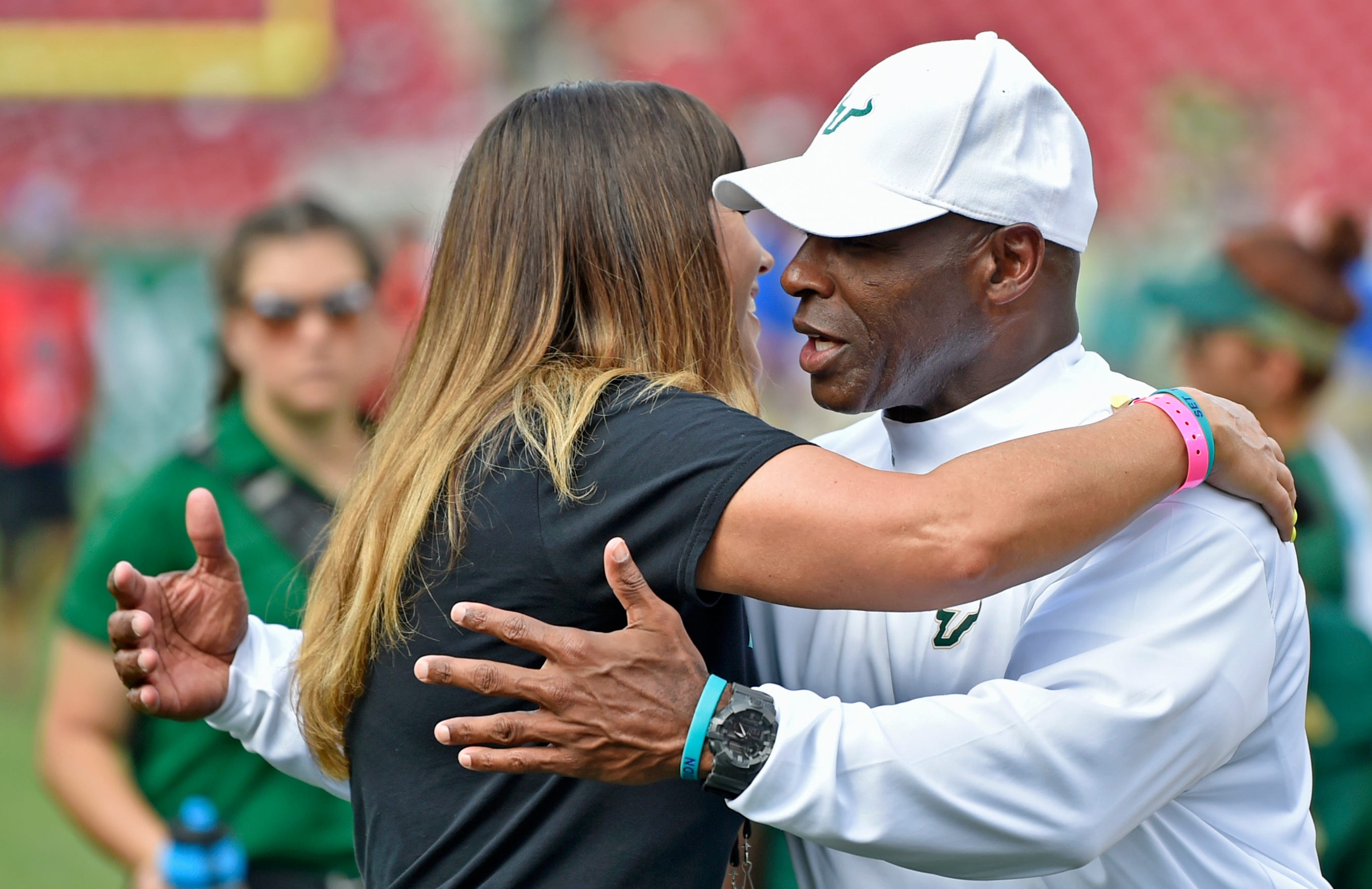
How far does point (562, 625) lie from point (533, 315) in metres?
0.37

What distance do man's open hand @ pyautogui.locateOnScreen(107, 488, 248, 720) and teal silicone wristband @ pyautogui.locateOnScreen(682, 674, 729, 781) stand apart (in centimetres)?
80

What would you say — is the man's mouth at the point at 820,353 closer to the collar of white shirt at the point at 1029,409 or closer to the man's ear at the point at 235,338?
the collar of white shirt at the point at 1029,409

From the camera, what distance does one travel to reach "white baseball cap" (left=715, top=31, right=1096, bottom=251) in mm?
1758

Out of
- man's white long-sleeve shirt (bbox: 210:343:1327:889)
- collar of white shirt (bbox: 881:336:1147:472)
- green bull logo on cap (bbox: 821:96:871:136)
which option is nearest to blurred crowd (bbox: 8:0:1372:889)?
man's white long-sleeve shirt (bbox: 210:343:1327:889)

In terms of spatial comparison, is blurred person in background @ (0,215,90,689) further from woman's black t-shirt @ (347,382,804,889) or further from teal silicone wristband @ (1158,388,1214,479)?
teal silicone wristband @ (1158,388,1214,479)

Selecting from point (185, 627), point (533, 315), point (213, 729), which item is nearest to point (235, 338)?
point (213, 729)

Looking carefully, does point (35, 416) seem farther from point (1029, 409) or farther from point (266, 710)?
point (1029, 409)

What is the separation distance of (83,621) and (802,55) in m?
5.22

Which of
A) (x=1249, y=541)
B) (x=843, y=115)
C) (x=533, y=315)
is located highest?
(x=843, y=115)

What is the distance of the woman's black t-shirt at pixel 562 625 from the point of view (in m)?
1.50

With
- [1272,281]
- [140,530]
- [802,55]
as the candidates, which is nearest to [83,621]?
[140,530]

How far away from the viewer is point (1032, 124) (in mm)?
1804

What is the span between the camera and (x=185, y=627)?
1989mm

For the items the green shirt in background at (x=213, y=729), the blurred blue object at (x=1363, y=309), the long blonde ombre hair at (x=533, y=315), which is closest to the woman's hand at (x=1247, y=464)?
the long blonde ombre hair at (x=533, y=315)
